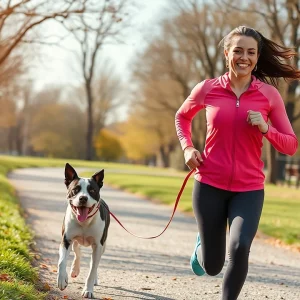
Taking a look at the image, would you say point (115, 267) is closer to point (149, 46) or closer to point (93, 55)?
point (149, 46)

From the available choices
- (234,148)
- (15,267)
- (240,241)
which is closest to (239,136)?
(234,148)

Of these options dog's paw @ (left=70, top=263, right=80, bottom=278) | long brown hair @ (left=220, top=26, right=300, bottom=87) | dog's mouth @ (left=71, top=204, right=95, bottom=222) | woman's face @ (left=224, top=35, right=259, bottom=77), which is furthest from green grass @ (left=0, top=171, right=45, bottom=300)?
long brown hair @ (left=220, top=26, right=300, bottom=87)

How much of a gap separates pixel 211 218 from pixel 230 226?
0.73ft

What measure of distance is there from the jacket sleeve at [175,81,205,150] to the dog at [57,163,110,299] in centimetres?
107

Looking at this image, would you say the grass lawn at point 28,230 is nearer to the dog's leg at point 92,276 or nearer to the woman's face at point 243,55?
the dog's leg at point 92,276

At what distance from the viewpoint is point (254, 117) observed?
4.58 metres

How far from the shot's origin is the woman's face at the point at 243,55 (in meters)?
4.86

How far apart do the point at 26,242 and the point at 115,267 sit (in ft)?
4.57

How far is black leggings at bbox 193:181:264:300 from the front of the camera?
4.59m

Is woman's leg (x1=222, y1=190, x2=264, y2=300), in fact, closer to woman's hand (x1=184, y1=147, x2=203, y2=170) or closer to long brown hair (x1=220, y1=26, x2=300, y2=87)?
woman's hand (x1=184, y1=147, x2=203, y2=170)

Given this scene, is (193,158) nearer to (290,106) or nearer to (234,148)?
(234,148)

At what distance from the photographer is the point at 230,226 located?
475cm

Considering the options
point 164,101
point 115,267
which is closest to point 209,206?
point 115,267

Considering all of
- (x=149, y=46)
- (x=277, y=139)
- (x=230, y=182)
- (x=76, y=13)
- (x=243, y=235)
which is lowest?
(x=243, y=235)
